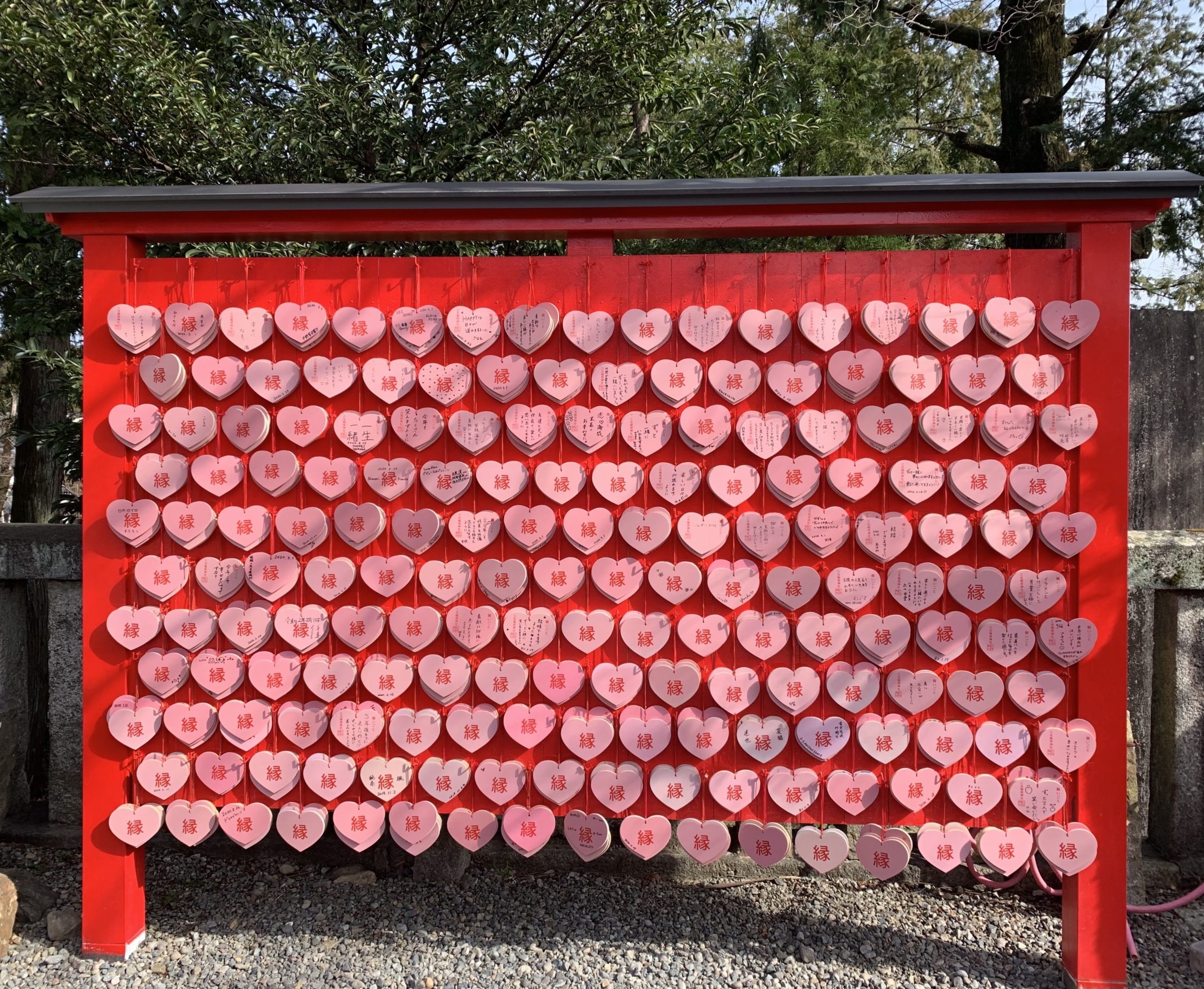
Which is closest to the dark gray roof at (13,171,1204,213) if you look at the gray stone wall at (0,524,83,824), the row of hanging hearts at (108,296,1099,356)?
the row of hanging hearts at (108,296,1099,356)

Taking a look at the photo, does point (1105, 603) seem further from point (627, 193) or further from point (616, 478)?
point (627, 193)

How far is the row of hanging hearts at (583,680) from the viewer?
7.91 feet

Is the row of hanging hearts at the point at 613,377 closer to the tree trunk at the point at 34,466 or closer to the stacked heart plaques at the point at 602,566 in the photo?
the stacked heart plaques at the point at 602,566

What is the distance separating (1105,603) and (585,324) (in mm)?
1871

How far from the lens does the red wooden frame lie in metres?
2.37

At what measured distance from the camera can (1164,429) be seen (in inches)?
123

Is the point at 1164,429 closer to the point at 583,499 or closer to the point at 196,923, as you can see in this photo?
the point at 583,499

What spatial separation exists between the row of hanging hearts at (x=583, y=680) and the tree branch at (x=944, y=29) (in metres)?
4.93

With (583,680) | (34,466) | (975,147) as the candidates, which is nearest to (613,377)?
(583,680)

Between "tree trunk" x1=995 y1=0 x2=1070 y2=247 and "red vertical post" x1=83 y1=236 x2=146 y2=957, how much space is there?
511cm

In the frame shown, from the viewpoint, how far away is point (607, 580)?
8.07ft

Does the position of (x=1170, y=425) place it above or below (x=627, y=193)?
below

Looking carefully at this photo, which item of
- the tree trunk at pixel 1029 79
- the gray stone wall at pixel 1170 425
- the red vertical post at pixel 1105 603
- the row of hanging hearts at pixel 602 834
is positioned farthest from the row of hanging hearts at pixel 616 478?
the tree trunk at pixel 1029 79

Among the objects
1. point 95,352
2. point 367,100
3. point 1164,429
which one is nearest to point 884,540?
point 1164,429
